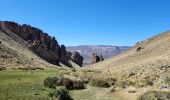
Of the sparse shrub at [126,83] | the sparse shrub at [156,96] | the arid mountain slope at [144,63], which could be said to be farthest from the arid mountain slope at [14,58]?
the sparse shrub at [156,96]

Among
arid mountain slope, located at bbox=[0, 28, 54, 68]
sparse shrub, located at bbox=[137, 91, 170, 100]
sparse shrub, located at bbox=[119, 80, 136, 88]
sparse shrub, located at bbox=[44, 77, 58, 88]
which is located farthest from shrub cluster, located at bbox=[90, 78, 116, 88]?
arid mountain slope, located at bbox=[0, 28, 54, 68]

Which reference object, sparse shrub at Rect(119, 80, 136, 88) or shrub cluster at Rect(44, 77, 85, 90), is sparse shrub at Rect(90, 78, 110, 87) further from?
shrub cluster at Rect(44, 77, 85, 90)

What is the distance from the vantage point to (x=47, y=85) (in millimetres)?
41531

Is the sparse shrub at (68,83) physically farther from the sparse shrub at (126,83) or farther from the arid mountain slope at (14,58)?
the arid mountain slope at (14,58)

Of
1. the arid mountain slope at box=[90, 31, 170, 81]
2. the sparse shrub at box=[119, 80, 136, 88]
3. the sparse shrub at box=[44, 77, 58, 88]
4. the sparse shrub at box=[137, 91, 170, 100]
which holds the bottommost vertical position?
the sparse shrub at box=[137, 91, 170, 100]

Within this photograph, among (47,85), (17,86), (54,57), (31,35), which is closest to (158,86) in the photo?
(47,85)

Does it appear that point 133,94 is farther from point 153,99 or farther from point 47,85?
point 47,85

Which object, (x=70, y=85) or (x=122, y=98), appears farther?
(x=70, y=85)

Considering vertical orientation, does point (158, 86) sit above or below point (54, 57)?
below

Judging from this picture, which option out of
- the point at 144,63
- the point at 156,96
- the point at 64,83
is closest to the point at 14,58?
the point at 144,63

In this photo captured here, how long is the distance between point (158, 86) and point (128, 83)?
484 centimetres

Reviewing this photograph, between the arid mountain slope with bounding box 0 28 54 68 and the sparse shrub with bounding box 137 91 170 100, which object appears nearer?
the sparse shrub with bounding box 137 91 170 100

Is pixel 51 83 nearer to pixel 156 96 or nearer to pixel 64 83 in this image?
pixel 64 83

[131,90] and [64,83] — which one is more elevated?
[64,83]
